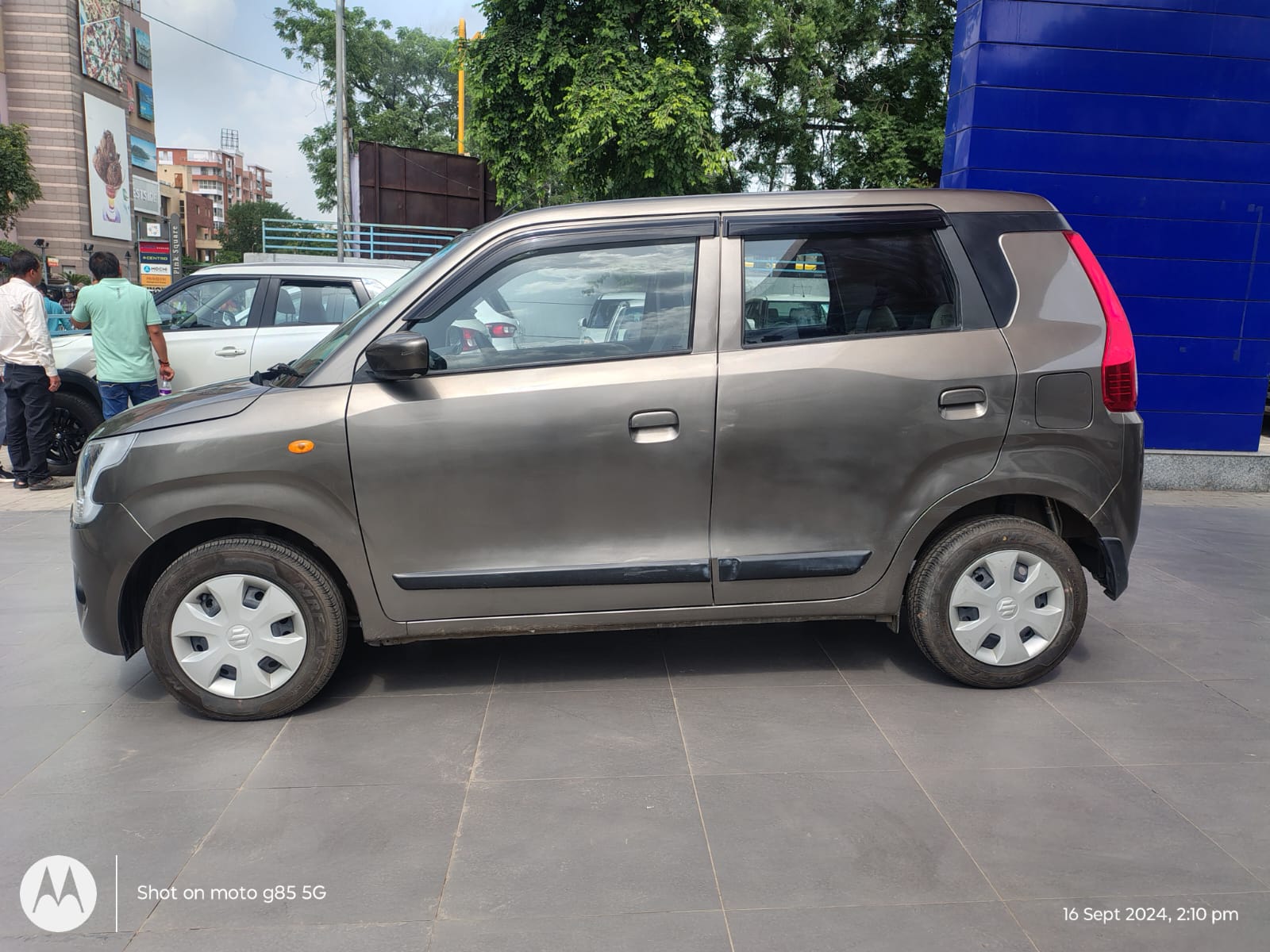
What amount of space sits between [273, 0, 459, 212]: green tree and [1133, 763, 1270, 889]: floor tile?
139 ft

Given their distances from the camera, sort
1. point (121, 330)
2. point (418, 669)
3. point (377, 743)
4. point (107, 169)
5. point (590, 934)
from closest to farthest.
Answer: point (590, 934), point (377, 743), point (418, 669), point (121, 330), point (107, 169)

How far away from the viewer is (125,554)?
3.73 metres

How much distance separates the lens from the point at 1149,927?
8.55 ft

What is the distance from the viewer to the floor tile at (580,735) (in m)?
3.47

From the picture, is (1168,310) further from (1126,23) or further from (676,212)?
(676,212)

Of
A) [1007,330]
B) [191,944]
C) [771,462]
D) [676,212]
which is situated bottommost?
[191,944]

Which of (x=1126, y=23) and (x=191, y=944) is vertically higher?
(x=1126, y=23)

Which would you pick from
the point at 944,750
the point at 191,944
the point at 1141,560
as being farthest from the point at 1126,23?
the point at 191,944

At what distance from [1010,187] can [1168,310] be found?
174 cm

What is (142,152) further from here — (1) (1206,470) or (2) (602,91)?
(1) (1206,470)

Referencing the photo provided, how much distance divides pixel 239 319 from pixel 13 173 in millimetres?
35563

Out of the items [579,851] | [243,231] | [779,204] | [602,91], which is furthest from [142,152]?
[579,851]

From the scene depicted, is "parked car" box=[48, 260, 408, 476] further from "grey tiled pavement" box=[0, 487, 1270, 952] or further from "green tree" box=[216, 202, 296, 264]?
"green tree" box=[216, 202, 296, 264]

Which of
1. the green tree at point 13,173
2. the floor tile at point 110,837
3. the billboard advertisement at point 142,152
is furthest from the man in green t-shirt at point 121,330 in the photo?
the billboard advertisement at point 142,152
